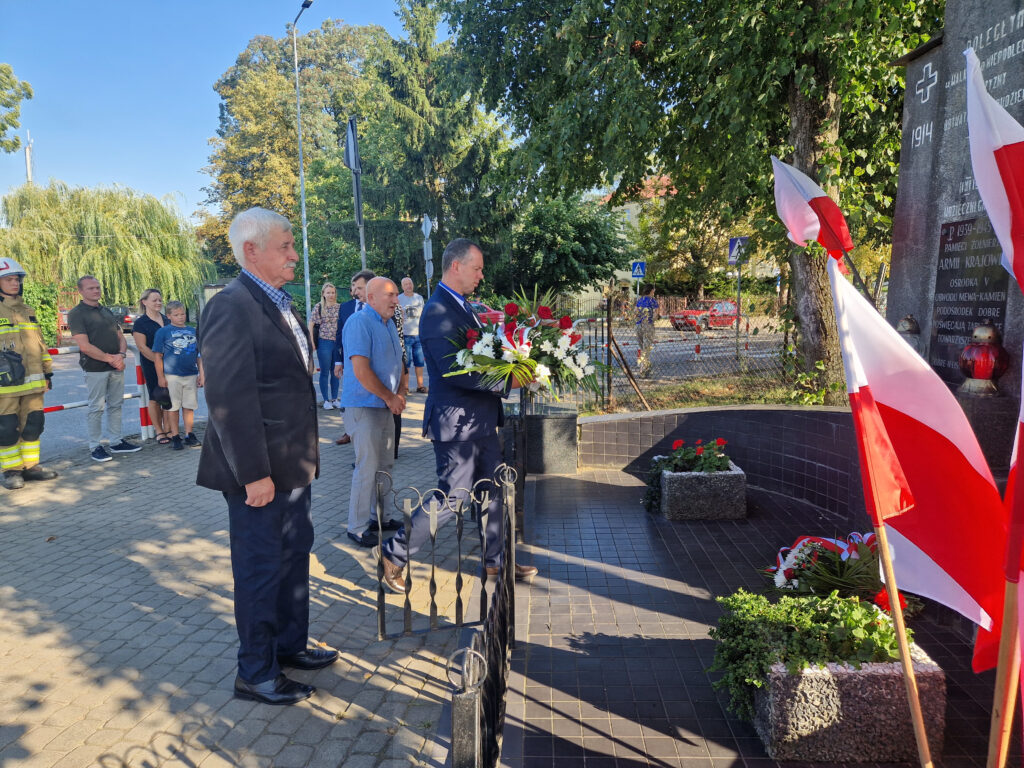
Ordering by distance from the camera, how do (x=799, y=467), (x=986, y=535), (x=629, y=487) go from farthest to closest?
1. (x=629, y=487)
2. (x=799, y=467)
3. (x=986, y=535)

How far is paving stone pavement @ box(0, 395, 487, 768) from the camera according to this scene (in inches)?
120

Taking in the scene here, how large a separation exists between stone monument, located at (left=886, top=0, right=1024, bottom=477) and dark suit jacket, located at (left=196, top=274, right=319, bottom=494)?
3771 mm

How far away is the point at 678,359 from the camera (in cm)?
1245

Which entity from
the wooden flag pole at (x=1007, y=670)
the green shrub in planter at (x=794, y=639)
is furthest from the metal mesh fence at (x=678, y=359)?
the wooden flag pole at (x=1007, y=670)

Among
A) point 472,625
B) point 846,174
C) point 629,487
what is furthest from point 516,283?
point 472,625

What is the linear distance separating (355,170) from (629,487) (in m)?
6.01

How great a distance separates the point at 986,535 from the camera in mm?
2143

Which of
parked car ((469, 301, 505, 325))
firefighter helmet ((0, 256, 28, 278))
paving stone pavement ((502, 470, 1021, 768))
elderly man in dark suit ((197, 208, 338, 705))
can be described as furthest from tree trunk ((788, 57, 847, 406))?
firefighter helmet ((0, 256, 28, 278))

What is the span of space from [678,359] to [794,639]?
9.80 m

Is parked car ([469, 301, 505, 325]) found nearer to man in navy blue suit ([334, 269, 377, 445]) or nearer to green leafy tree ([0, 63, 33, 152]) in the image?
man in navy blue suit ([334, 269, 377, 445])

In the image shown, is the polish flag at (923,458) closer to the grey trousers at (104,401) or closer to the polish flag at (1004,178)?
the polish flag at (1004,178)

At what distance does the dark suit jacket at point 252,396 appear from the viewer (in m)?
3.12

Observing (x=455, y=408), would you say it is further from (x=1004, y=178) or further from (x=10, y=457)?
(x=10, y=457)

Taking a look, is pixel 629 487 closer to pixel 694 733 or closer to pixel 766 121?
pixel 694 733
